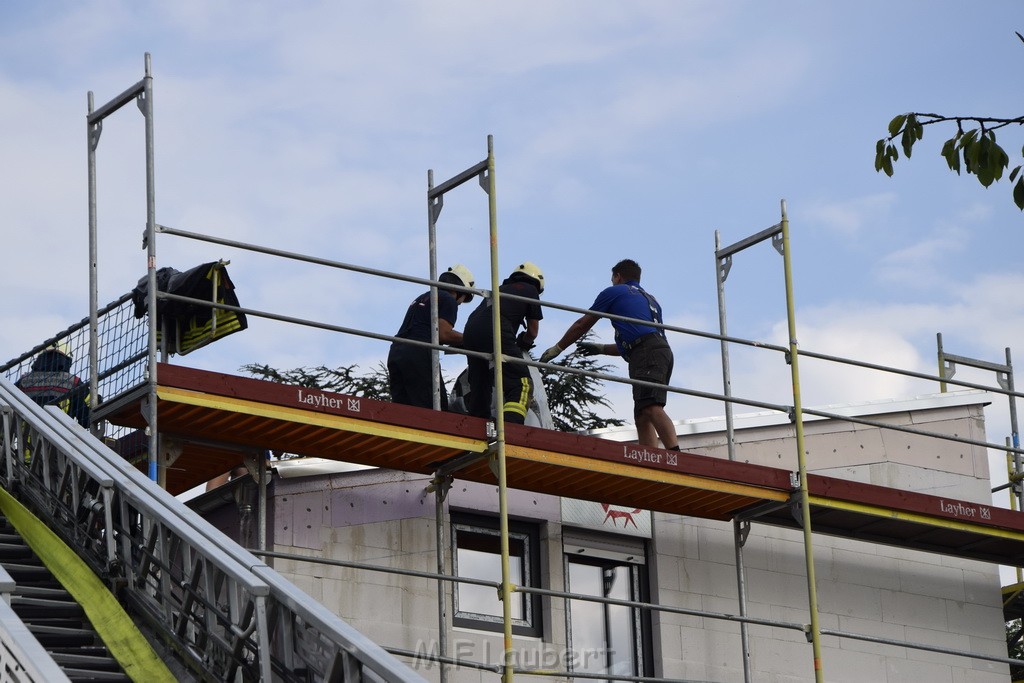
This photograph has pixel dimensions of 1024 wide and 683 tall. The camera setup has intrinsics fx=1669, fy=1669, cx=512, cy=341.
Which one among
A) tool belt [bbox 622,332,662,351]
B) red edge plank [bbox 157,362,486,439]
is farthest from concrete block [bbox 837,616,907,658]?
red edge plank [bbox 157,362,486,439]

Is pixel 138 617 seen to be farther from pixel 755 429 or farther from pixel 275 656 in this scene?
pixel 755 429

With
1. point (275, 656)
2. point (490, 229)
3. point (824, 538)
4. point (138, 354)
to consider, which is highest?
point (490, 229)

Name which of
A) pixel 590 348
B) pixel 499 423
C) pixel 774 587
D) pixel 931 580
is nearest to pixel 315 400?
pixel 499 423

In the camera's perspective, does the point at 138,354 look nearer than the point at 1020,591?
Yes

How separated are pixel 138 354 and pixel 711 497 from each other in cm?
489

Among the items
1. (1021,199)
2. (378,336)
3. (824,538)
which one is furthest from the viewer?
(824,538)

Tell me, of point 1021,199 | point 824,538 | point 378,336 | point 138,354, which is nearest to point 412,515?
point 378,336

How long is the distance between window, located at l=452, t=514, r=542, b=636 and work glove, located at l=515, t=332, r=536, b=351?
145 centimetres

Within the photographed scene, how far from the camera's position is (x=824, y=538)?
15211mm

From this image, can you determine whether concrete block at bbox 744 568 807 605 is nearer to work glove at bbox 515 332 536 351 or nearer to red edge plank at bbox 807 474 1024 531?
red edge plank at bbox 807 474 1024 531

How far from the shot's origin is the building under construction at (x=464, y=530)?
8547 millimetres

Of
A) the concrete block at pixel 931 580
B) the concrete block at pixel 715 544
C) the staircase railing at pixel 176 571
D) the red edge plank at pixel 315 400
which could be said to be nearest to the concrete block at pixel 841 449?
the concrete block at pixel 931 580

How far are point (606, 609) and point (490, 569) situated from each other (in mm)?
1126

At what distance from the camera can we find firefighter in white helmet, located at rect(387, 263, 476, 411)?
1325 cm
